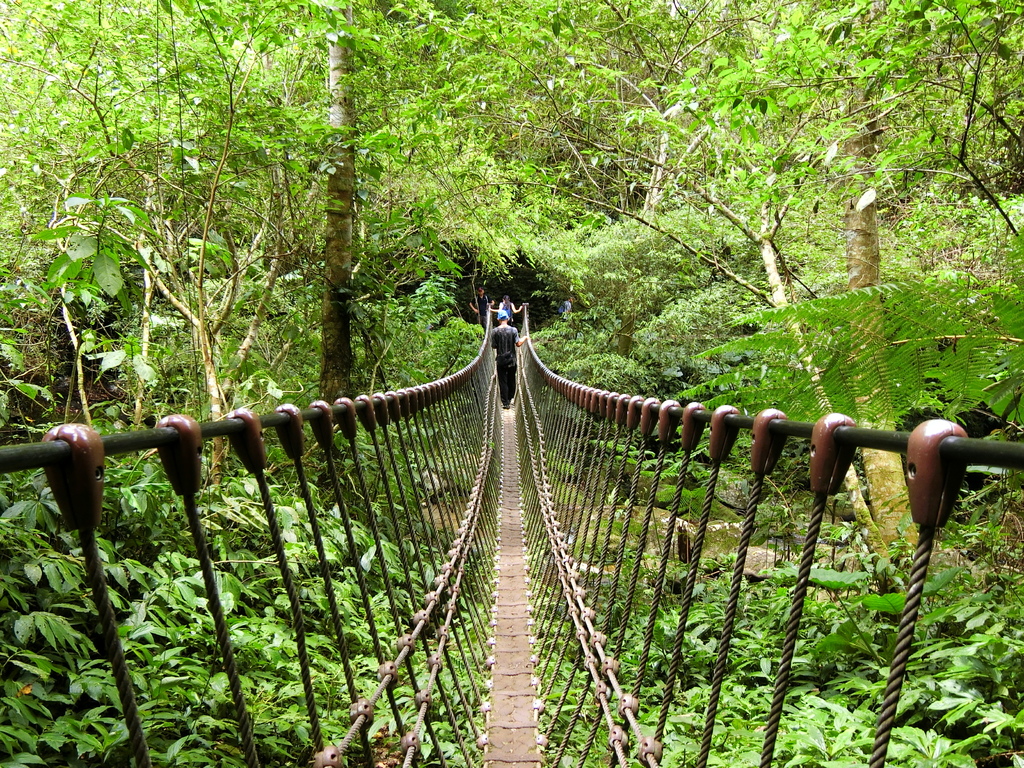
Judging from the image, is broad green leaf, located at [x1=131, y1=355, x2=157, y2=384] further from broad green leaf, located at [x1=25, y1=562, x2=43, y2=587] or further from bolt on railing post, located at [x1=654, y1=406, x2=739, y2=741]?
bolt on railing post, located at [x1=654, y1=406, x2=739, y2=741]

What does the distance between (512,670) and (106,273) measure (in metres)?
1.50

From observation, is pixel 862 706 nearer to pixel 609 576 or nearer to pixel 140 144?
pixel 609 576

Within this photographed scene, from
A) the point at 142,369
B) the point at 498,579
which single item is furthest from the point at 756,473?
the point at 498,579

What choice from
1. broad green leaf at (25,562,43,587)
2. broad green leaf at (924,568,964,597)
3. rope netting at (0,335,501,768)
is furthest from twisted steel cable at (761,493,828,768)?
broad green leaf at (25,562,43,587)

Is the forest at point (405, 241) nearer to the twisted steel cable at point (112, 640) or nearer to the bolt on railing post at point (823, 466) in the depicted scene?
the bolt on railing post at point (823, 466)

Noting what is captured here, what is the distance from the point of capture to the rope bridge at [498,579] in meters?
0.41

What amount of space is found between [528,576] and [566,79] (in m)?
2.30

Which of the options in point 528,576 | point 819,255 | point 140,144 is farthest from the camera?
point 819,255

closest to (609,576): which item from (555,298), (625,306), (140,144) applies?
(140,144)

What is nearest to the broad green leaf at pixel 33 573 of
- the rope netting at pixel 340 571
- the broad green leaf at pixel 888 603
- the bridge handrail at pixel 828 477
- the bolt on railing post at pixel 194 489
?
the rope netting at pixel 340 571

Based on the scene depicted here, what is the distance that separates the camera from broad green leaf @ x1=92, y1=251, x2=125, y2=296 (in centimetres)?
119

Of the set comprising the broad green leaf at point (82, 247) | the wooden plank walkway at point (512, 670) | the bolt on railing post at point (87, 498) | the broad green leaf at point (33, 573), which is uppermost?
the broad green leaf at point (82, 247)

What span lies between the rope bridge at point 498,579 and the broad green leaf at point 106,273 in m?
0.51

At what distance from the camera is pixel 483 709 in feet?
5.15
